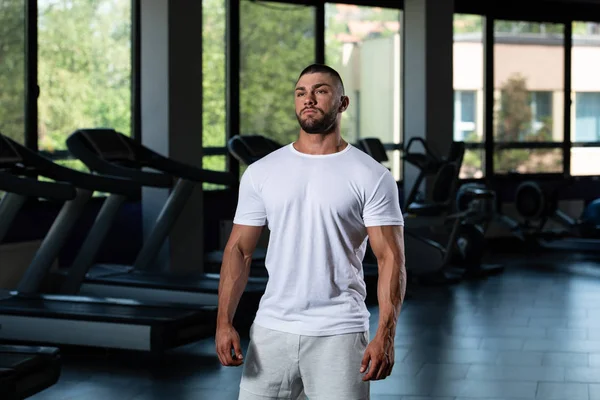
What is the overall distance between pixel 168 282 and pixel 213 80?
2.62m

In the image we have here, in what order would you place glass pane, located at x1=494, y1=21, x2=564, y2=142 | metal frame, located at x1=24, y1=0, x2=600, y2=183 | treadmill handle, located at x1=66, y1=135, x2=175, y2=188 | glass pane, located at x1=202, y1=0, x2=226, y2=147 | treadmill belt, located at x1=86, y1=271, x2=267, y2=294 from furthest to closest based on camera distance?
glass pane, located at x1=494, y1=21, x2=564, y2=142 → glass pane, located at x1=202, y1=0, x2=226, y2=147 → metal frame, located at x1=24, y1=0, x2=600, y2=183 → treadmill belt, located at x1=86, y1=271, x2=267, y2=294 → treadmill handle, located at x1=66, y1=135, x2=175, y2=188

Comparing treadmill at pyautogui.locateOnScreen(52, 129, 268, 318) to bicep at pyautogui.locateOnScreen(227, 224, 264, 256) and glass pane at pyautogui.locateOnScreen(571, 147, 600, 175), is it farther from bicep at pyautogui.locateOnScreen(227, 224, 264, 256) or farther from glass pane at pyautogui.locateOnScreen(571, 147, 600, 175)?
glass pane at pyautogui.locateOnScreen(571, 147, 600, 175)

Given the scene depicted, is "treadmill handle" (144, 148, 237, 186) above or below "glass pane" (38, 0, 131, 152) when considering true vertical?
below

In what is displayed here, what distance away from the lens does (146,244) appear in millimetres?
6965

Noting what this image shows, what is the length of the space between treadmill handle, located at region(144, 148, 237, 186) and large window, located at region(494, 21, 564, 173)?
487 cm

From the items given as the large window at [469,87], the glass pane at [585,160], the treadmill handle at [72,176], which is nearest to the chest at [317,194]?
the treadmill handle at [72,176]

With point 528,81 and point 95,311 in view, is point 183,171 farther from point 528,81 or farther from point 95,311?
point 528,81

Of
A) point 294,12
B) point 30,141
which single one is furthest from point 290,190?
point 294,12

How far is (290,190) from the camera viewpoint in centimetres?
230

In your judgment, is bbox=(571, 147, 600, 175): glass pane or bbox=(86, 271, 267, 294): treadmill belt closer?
bbox=(86, 271, 267, 294): treadmill belt

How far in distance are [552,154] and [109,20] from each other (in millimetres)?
5786

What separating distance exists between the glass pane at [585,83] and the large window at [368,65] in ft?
8.34

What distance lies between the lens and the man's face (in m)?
2.31

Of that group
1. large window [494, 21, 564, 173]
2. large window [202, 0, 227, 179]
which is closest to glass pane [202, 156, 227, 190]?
large window [202, 0, 227, 179]
